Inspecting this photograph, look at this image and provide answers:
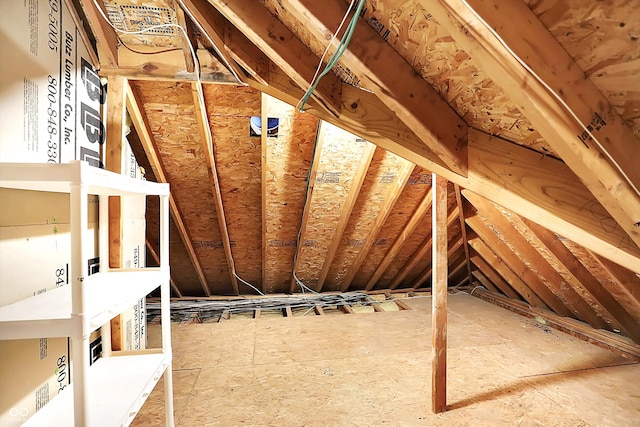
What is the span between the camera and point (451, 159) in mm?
1352

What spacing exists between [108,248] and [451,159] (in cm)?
213

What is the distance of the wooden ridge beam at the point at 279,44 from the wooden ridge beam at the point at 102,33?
2.58 feet

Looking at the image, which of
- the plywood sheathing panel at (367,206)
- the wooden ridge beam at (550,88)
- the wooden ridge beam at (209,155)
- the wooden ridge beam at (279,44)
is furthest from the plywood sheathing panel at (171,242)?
the wooden ridge beam at (550,88)

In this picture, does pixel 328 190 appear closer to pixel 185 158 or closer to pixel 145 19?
pixel 185 158

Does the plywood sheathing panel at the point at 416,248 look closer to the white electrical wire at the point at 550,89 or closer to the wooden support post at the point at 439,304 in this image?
the wooden support post at the point at 439,304

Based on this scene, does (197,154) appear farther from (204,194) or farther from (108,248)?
(108,248)

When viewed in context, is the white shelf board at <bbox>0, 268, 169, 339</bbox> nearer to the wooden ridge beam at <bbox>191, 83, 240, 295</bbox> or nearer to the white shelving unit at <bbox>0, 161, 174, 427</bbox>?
the white shelving unit at <bbox>0, 161, 174, 427</bbox>

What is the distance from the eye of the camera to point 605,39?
73 cm

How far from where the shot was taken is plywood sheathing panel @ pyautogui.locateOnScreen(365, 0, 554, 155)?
1.05 metres

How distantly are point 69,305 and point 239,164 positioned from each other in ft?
→ 7.08

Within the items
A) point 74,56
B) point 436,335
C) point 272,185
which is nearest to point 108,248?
point 74,56

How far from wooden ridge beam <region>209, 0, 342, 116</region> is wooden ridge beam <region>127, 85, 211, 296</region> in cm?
125

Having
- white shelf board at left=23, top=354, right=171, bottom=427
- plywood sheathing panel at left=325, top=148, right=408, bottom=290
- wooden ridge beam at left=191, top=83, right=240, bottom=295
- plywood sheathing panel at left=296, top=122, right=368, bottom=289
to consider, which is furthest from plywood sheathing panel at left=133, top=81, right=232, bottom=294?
white shelf board at left=23, top=354, right=171, bottom=427

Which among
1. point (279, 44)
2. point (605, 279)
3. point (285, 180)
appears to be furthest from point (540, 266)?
point (279, 44)
